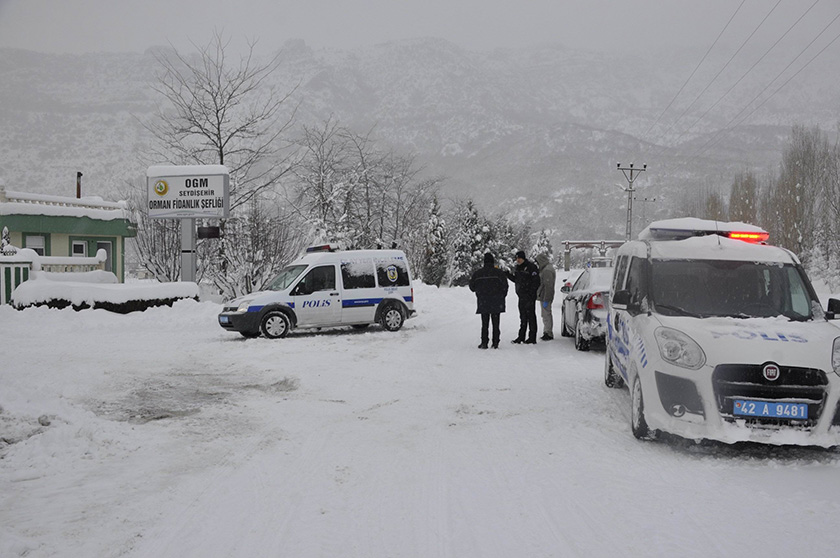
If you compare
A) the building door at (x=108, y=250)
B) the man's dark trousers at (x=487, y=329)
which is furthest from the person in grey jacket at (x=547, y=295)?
the building door at (x=108, y=250)

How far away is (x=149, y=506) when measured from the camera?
4191 mm

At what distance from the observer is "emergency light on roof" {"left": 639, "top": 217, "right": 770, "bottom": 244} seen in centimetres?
732

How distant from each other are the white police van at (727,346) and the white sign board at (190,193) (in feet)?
57.5

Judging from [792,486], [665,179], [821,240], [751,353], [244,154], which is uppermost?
[665,179]

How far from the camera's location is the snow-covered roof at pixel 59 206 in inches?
1190

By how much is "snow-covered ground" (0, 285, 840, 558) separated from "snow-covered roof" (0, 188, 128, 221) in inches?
989

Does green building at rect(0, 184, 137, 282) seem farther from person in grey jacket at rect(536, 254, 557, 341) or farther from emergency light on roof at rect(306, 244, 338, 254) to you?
person in grey jacket at rect(536, 254, 557, 341)

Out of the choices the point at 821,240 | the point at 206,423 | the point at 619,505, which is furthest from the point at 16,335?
the point at 821,240

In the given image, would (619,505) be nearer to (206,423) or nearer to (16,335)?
(206,423)

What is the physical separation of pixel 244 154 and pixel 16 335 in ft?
51.8

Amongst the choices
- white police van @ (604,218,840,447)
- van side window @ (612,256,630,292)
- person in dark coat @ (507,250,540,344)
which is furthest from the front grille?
Result: person in dark coat @ (507,250,540,344)

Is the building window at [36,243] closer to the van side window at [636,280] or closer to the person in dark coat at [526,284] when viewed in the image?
the person in dark coat at [526,284]

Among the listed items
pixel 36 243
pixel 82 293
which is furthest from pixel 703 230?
pixel 36 243

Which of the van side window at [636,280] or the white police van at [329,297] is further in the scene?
the white police van at [329,297]
